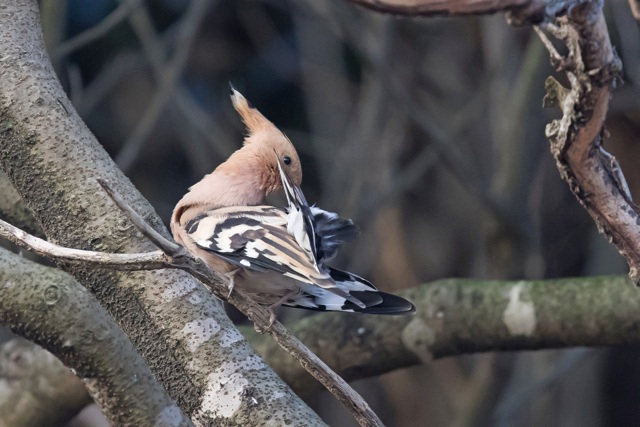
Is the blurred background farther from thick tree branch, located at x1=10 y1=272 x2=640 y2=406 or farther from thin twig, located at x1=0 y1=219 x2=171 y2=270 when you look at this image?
thin twig, located at x1=0 y1=219 x2=171 y2=270

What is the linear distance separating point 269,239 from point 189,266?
464 mm

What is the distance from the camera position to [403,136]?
415cm

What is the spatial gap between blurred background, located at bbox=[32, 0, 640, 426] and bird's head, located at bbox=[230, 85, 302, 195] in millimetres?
1058

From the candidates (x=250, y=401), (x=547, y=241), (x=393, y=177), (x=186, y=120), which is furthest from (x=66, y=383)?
(x=547, y=241)

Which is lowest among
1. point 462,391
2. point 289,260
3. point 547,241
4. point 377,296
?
point 462,391

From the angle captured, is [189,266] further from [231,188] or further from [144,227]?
[231,188]

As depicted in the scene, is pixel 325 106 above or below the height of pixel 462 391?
above

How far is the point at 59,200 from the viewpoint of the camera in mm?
1506

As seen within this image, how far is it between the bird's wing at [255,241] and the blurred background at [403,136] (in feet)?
4.50

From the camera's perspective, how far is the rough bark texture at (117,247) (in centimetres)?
137

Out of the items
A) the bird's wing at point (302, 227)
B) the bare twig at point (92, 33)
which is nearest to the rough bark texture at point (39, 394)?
the bird's wing at point (302, 227)

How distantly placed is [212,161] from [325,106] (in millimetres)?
657

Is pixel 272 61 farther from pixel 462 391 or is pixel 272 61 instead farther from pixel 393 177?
pixel 462 391

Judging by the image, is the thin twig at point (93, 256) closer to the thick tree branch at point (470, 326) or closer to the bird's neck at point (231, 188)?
the bird's neck at point (231, 188)
